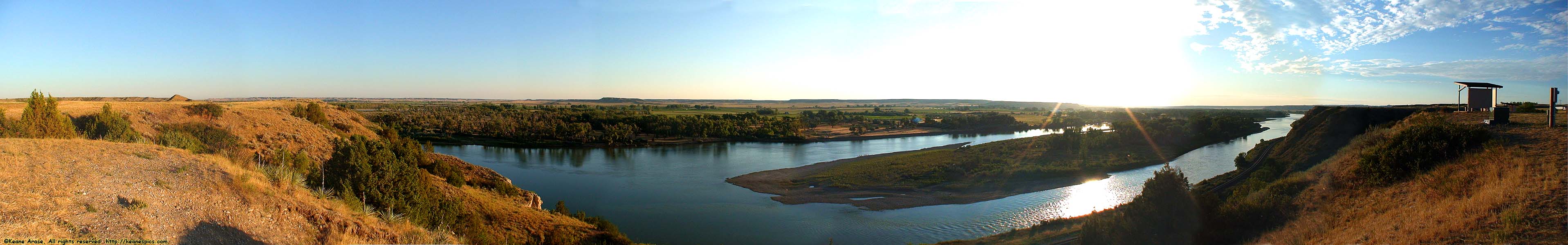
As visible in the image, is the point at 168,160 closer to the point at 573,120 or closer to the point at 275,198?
the point at 275,198

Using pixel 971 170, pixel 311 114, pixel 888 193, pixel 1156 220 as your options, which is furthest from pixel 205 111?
pixel 971 170

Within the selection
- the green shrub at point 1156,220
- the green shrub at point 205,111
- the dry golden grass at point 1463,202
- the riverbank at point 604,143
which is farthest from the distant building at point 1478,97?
the riverbank at point 604,143

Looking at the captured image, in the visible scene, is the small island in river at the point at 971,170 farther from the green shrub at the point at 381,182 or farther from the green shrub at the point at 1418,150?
the green shrub at the point at 381,182

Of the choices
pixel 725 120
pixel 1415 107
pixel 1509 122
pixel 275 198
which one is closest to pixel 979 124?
pixel 725 120

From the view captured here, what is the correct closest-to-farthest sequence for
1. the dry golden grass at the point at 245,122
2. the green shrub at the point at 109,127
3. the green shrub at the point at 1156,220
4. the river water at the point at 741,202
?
1. the green shrub at the point at 1156,220
2. the green shrub at the point at 109,127
3. the dry golden grass at the point at 245,122
4. the river water at the point at 741,202

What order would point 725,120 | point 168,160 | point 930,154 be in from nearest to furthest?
point 168,160
point 930,154
point 725,120

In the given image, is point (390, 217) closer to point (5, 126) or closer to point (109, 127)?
point (109, 127)
